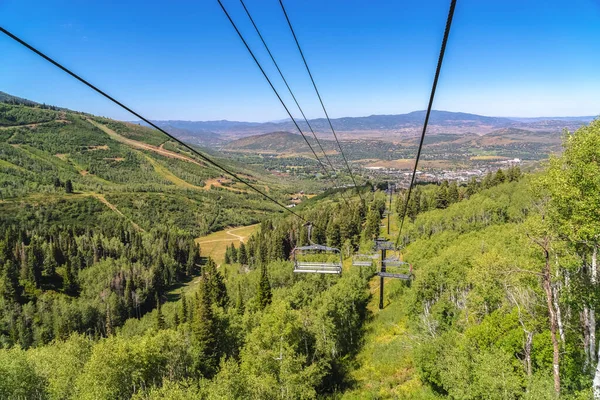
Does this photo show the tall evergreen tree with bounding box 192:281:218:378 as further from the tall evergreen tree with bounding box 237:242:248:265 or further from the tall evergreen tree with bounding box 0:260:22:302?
the tall evergreen tree with bounding box 0:260:22:302

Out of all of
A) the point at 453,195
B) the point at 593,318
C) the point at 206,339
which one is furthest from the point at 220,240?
the point at 593,318

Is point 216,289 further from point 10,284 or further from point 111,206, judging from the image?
point 111,206

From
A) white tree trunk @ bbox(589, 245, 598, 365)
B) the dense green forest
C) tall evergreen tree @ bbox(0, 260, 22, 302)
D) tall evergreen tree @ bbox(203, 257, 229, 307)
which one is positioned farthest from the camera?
tall evergreen tree @ bbox(0, 260, 22, 302)

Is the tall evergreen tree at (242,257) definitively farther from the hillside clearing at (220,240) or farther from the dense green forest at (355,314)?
the hillside clearing at (220,240)

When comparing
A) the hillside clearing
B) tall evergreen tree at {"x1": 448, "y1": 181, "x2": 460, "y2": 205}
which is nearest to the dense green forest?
tall evergreen tree at {"x1": 448, "y1": 181, "x2": 460, "y2": 205}

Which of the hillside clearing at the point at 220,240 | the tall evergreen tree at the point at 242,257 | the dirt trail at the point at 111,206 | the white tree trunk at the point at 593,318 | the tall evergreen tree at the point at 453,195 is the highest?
the white tree trunk at the point at 593,318

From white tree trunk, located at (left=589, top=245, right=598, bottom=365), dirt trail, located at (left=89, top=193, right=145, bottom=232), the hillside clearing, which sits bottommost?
the hillside clearing

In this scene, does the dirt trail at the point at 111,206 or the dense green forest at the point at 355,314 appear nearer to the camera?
the dense green forest at the point at 355,314

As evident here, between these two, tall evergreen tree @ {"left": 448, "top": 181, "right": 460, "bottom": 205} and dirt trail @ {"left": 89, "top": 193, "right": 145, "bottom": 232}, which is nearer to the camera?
tall evergreen tree @ {"left": 448, "top": 181, "right": 460, "bottom": 205}

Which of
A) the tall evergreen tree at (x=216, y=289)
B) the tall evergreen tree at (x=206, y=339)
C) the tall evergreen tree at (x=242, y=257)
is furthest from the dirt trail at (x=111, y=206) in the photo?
the tall evergreen tree at (x=206, y=339)

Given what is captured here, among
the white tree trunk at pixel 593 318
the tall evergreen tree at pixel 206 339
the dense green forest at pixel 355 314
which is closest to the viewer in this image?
the white tree trunk at pixel 593 318
